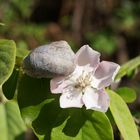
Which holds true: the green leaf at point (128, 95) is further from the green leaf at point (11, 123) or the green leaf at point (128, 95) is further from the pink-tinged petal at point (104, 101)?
the green leaf at point (11, 123)

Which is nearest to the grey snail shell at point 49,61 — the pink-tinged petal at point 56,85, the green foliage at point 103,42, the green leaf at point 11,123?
the pink-tinged petal at point 56,85

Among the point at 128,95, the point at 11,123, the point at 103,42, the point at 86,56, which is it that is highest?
the point at 86,56

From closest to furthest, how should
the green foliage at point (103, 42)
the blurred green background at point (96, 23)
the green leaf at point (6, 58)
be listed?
the green leaf at point (6, 58) → the green foliage at point (103, 42) → the blurred green background at point (96, 23)

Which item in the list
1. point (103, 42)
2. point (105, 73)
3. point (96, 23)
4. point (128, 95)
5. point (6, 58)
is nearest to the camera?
point (6, 58)

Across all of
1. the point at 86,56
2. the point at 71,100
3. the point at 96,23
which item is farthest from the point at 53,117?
the point at 96,23

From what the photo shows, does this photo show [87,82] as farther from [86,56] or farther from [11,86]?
[11,86]

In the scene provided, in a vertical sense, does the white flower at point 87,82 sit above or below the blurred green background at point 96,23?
above

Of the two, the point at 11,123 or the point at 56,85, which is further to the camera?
the point at 11,123

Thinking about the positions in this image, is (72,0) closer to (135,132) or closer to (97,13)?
(97,13)
